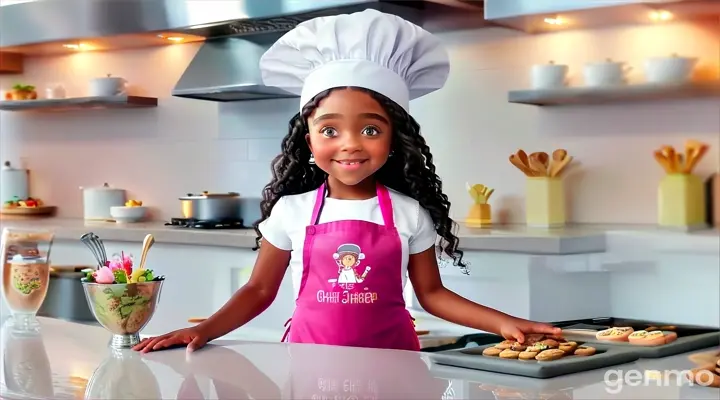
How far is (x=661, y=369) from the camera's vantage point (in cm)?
126

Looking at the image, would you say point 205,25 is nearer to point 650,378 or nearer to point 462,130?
point 462,130

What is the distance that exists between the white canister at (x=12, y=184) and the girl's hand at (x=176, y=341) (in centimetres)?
381

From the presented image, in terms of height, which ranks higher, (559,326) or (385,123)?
(385,123)

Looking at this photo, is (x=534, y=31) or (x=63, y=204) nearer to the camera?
(x=534, y=31)

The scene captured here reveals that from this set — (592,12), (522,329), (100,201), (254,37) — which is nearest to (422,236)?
(522,329)

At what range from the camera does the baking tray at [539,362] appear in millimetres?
1198

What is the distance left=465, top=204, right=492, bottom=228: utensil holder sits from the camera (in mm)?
3535

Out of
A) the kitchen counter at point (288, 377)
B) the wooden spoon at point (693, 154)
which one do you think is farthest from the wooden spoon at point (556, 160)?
the kitchen counter at point (288, 377)

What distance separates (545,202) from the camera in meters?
3.44

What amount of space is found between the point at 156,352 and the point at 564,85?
230 centimetres

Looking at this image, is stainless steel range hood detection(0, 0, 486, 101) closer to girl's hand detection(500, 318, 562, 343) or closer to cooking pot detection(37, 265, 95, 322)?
cooking pot detection(37, 265, 95, 322)

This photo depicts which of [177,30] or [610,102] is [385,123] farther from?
[177,30]

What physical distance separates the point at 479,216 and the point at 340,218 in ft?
5.95

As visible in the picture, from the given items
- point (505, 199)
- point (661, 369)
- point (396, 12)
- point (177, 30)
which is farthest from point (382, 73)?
point (177, 30)
